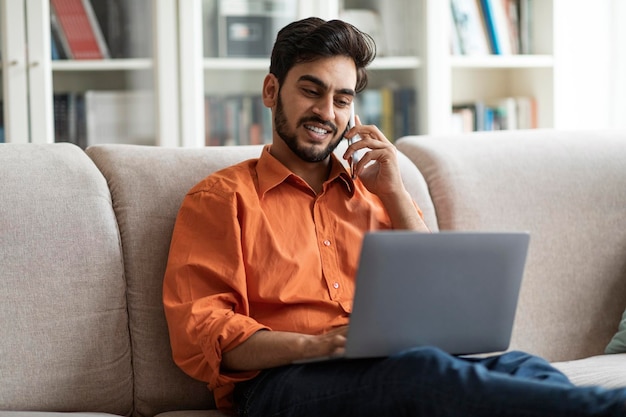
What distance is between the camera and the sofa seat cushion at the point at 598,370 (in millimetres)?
1752

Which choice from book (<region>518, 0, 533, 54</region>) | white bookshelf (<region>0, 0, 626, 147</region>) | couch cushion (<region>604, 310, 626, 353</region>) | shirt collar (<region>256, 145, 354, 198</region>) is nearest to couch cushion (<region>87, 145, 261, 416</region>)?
shirt collar (<region>256, 145, 354, 198</region>)

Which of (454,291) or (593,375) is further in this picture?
(593,375)

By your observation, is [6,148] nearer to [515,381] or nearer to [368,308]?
[368,308]

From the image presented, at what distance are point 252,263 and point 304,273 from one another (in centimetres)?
10

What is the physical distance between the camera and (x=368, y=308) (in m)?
1.39

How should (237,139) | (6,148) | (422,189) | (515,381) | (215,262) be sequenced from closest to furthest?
(515,381), (215,262), (6,148), (422,189), (237,139)

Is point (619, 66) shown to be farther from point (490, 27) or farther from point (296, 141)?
point (296, 141)

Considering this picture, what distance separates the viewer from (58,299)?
1771 mm

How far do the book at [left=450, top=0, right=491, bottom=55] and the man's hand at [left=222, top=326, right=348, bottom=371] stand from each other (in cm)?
201

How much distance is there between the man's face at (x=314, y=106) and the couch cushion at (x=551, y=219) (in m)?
0.38

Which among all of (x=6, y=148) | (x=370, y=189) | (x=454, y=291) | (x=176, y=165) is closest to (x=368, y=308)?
(x=454, y=291)

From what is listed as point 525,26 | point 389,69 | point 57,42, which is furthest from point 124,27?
point 525,26

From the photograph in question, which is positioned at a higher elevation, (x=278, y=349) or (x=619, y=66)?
(x=619, y=66)

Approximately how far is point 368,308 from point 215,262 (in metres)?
0.42
